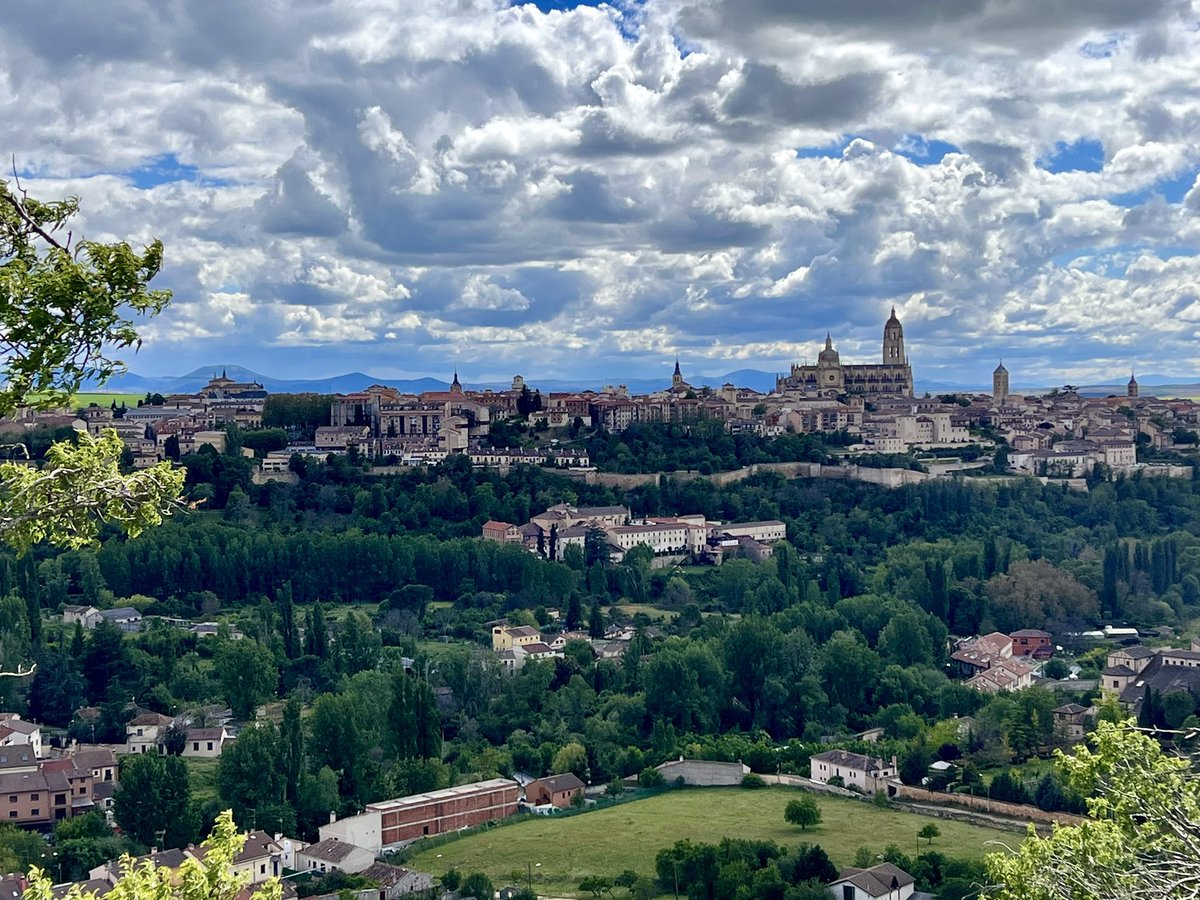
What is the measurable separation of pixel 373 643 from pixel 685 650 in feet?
23.5

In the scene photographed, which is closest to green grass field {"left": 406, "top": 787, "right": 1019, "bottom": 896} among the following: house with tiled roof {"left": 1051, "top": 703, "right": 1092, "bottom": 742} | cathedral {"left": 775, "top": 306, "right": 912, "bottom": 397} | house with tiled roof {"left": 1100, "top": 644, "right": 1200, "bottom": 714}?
A: house with tiled roof {"left": 1051, "top": 703, "right": 1092, "bottom": 742}

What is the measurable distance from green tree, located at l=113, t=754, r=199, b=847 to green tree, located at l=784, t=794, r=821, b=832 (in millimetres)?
9464

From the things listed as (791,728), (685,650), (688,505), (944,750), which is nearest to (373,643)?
(685,650)

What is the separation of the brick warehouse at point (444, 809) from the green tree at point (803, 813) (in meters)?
4.92

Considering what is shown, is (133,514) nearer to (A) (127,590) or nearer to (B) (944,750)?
(B) (944,750)

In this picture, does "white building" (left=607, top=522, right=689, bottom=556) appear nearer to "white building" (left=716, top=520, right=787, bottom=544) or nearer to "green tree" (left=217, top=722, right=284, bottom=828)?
"white building" (left=716, top=520, right=787, bottom=544)

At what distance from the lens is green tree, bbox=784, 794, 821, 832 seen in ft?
76.4

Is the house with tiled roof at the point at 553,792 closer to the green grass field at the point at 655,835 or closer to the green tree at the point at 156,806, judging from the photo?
the green grass field at the point at 655,835

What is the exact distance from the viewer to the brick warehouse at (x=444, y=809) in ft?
77.6

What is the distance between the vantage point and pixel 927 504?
4906cm

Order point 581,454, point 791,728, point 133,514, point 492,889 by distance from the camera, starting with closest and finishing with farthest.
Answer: point 133,514 < point 492,889 < point 791,728 < point 581,454

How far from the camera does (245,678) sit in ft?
98.8

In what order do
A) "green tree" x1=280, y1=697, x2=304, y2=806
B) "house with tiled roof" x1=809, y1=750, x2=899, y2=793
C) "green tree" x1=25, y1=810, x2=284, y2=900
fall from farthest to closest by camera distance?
"house with tiled roof" x1=809, y1=750, x2=899, y2=793 < "green tree" x1=280, y1=697, x2=304, y2=806 < "green tree" x1=25, y1=810, x2=284, y2=900

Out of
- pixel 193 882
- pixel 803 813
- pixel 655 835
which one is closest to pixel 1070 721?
pixel 803 813
